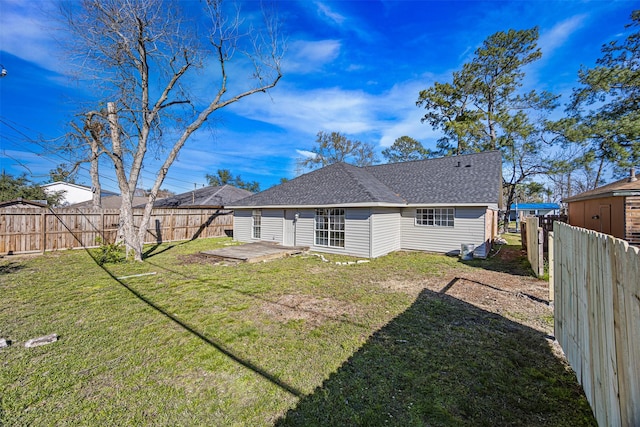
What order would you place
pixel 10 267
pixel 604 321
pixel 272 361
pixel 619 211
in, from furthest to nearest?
pixel 10 267, pixel 619 211, pixel 272 361, pixel 604 321

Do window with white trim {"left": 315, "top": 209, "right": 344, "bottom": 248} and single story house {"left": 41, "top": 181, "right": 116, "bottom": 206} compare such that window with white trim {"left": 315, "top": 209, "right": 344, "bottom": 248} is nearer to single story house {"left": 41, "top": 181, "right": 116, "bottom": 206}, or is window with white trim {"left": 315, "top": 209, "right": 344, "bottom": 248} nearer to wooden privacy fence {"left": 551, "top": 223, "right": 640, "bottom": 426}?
wooden privacy fence {"left": 551, "top": 223, "right": 640, "bottom": 426}

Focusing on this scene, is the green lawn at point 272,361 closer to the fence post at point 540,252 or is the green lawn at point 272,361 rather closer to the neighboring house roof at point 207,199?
the fence post at point 540,252

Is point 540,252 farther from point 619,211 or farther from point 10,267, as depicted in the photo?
point 10,267

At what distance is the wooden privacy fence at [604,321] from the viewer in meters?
1.53

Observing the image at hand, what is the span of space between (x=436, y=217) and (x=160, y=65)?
13.1 m

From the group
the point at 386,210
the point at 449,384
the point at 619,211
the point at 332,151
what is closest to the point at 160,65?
the point at 386,210

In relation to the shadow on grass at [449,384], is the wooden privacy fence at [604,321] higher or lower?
higher

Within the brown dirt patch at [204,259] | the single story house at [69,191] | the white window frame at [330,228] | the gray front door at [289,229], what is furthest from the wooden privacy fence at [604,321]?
the single story house at [69,191]

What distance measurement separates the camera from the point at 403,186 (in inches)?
541

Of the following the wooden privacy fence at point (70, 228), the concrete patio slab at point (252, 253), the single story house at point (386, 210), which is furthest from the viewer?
the single story house at point (386, 210)

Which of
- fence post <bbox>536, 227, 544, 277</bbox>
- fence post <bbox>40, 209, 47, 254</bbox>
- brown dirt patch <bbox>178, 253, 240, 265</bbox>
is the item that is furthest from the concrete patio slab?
fence post <bbox>536, 227, 544, 277</bbox>

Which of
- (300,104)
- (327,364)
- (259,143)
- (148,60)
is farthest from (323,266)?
(259,143)

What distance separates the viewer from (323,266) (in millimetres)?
9125

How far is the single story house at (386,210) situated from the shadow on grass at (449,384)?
6.57 metres
